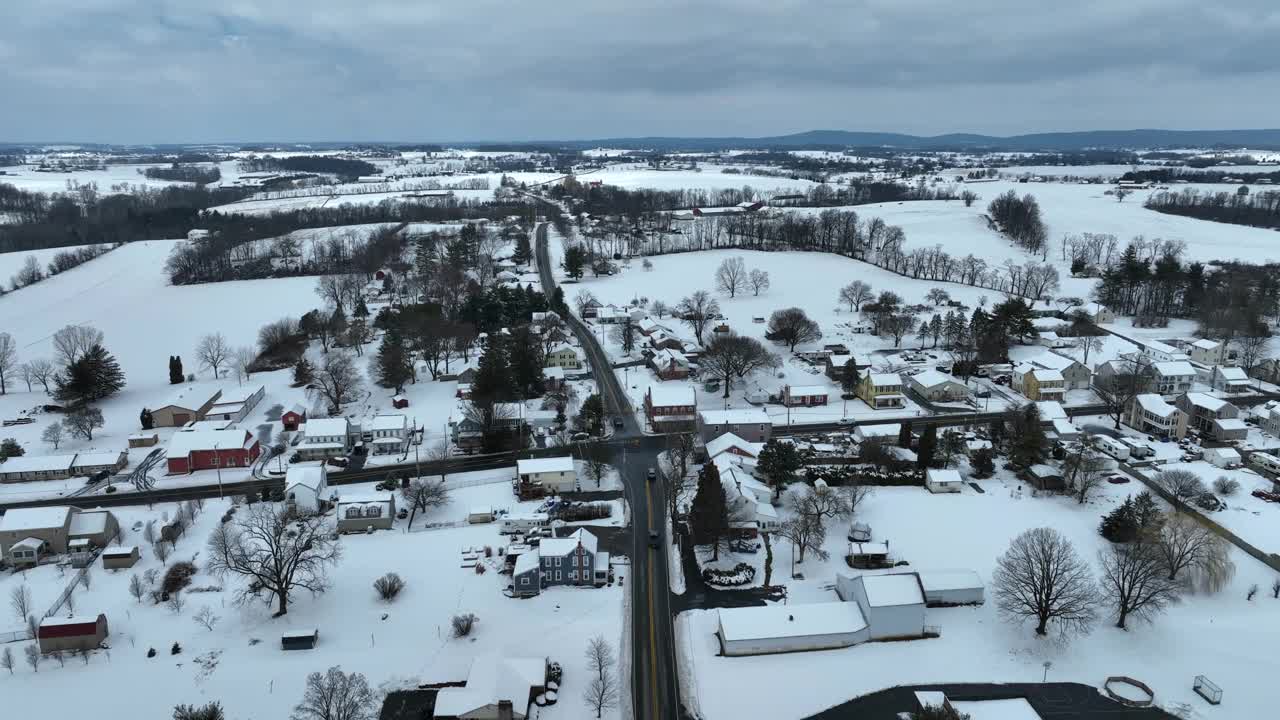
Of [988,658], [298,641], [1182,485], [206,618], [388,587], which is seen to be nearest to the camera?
[988,658]

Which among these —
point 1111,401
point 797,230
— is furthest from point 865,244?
point 1111,401

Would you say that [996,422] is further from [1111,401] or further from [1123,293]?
[1123,293]

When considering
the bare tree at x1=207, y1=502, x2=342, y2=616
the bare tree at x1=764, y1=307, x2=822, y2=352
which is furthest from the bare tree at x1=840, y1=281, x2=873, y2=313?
the bare tree at x1=207, y1=502, x2=342, y2=616

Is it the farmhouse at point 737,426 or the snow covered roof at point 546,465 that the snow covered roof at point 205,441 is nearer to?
the snow covered roof at point 546,465

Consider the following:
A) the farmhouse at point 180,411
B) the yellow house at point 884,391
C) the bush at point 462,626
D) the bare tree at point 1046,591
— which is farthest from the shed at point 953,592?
the farmhouse at point 180,411

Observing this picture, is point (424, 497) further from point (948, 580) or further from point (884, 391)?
point (884, 391)

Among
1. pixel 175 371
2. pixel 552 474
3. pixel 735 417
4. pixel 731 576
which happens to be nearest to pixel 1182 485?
pixel 735 417
